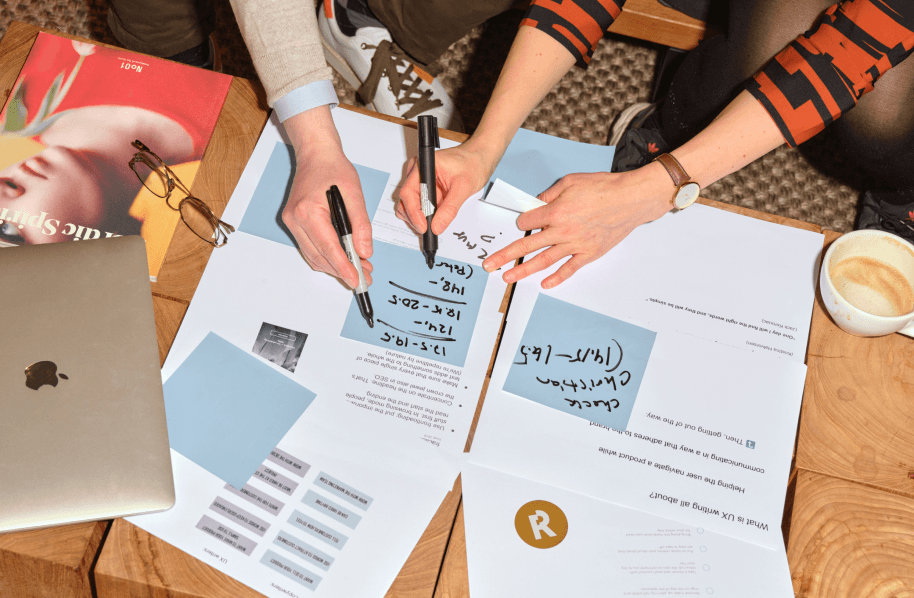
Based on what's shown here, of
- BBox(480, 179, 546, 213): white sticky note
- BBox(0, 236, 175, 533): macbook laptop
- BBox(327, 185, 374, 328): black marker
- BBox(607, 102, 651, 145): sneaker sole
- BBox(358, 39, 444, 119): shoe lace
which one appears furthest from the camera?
BBox(607, 102, 651, 145): sneaker sole

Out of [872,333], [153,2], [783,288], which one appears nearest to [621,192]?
[783,288]

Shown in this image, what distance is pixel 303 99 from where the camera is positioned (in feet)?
2.48

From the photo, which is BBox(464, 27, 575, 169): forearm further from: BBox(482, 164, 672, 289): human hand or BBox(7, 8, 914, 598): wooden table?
BBox(7, 8, 914, 598): wooden table

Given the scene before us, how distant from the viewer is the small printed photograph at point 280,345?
698mm

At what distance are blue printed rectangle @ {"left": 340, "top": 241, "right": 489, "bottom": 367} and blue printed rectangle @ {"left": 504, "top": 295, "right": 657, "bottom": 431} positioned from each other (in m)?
0.08

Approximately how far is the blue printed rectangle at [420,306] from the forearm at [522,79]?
0.70 ft

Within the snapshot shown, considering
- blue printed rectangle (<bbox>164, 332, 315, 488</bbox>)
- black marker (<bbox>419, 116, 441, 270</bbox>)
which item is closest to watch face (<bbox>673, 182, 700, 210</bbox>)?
black marker (<bbox>419, 116, 441, 270</bbox>)

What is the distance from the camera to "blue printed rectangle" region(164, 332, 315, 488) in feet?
2.15

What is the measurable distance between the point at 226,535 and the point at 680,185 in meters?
0.73

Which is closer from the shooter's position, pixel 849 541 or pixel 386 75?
pixel 849 541

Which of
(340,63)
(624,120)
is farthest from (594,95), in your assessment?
(340,63)

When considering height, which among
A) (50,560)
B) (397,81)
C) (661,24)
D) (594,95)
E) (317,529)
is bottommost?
(50,560)

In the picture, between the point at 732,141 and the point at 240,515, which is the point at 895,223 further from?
the point at 240,515

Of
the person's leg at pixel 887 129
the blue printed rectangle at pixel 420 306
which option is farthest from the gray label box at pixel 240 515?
the person's leg at pixel 887 129
